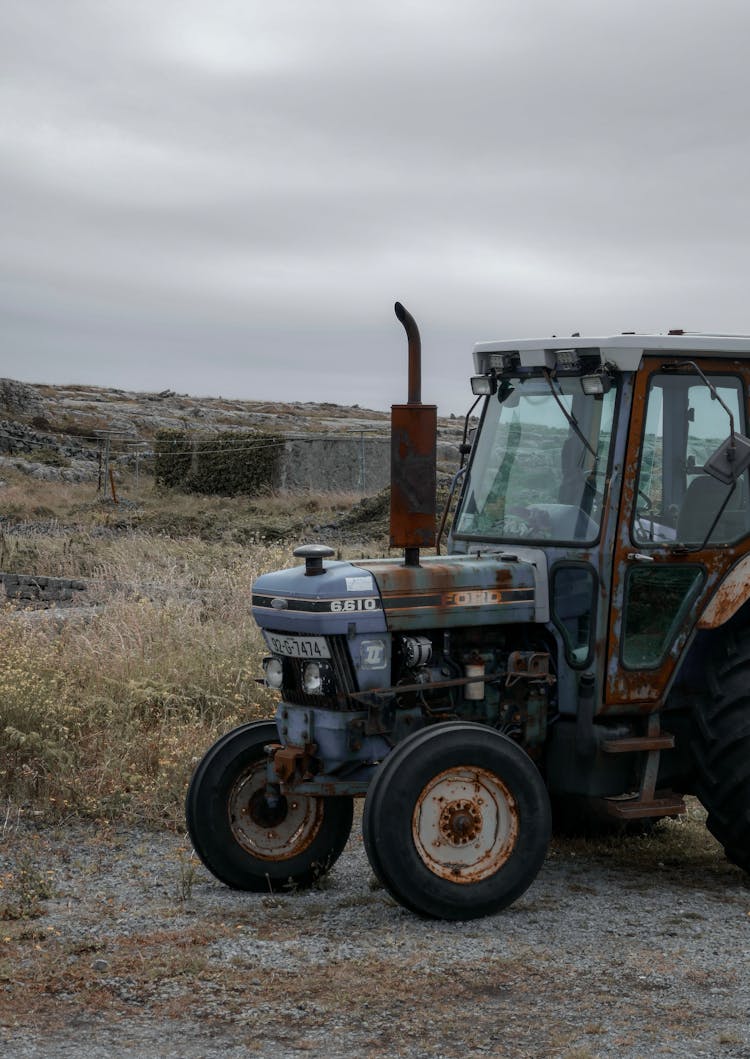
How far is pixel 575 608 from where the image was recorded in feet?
20.3

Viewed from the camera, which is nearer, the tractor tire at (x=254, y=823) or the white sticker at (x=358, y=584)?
the white sticker at (x=358, y=584)

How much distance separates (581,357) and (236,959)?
3.07 meters

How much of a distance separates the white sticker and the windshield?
0.94 metres

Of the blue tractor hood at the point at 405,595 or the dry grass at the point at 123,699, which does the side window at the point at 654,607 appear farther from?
the dry grass at the point at 123,699

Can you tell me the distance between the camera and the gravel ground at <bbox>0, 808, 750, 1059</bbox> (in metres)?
4.34

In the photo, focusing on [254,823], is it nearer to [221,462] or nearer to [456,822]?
[456,822]

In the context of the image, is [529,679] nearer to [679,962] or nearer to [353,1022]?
[679,962]

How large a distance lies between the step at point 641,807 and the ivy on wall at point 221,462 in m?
25.1

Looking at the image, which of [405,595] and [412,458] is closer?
[412,458]

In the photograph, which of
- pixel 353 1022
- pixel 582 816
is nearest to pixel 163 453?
pixel 582 816

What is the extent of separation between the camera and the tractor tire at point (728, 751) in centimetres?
609

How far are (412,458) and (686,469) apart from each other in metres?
1.44

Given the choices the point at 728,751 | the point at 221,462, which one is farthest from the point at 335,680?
the point at 221,462

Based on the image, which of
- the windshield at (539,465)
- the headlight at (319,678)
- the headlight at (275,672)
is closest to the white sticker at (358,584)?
the headlight at (319,678)
